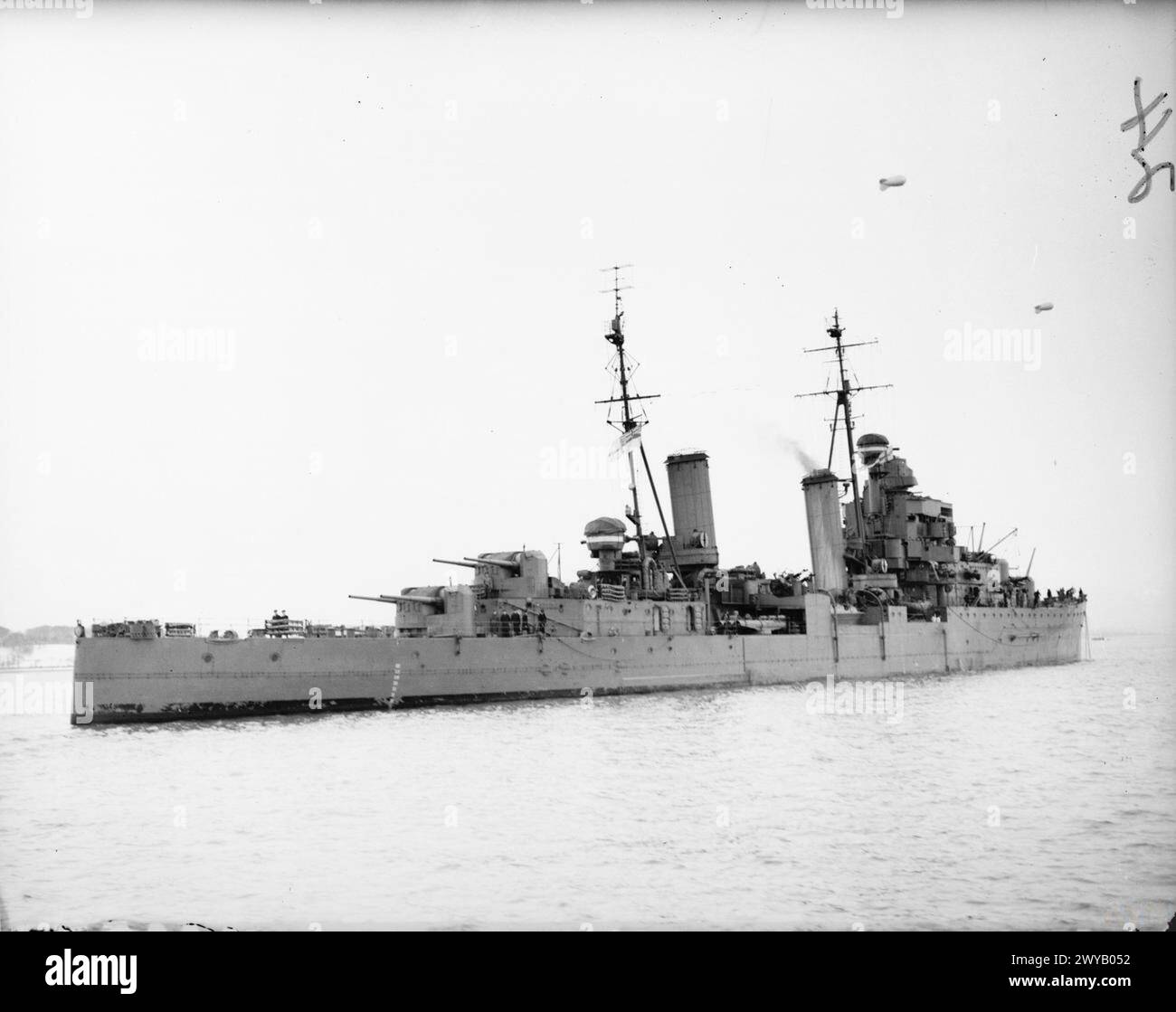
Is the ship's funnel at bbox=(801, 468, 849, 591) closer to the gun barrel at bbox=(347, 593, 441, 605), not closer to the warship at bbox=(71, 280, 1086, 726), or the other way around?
the warship at bbox=(71, 280, 1086, 726)

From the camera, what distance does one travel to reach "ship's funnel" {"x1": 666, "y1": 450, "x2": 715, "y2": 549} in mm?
32969

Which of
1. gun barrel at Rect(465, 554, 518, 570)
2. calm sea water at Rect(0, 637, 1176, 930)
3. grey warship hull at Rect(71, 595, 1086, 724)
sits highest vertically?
gun barrel at Rect(465, 554, 518, 570)

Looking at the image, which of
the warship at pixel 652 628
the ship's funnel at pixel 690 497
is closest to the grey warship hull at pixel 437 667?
the warship at pixel 652 628

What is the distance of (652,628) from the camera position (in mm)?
27734

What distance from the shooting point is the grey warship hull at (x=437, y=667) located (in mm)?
19797

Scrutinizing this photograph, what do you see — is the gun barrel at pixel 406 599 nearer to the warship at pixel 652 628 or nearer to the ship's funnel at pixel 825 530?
the warship at pixel 652 628

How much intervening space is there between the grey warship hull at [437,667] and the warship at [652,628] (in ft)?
0.13

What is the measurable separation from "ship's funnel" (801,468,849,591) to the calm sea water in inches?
605

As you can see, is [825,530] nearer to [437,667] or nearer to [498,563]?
[498,563]

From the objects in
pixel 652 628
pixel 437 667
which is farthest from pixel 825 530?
pixel 437 667

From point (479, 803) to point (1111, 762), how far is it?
9116 millimetres

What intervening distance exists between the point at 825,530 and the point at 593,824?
25950 millimetres

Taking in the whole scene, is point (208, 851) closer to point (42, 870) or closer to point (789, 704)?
point (42, 870)

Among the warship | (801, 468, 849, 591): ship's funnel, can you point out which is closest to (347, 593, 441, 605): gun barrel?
the warship
